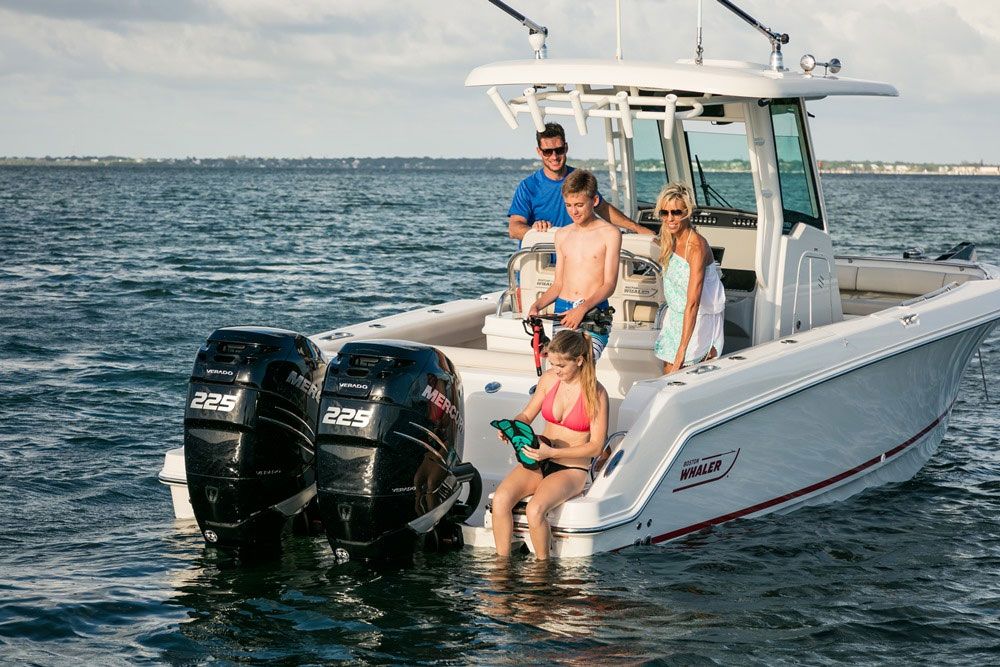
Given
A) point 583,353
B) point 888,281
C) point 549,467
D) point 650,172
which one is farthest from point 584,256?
point 888,281

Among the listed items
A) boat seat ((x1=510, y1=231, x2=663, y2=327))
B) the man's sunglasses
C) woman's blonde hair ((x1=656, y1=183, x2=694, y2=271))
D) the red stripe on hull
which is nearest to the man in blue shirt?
the man's sunglasses

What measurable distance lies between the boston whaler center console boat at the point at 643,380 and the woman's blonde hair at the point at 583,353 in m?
0.25

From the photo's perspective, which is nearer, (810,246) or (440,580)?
(440,580)

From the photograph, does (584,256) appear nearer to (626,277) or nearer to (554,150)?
(626,277)

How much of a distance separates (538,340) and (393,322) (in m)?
1.62

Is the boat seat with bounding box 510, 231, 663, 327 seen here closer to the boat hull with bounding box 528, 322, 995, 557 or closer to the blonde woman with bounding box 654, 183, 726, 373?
the blonde woman with bounding box 654, 183, 726, 373

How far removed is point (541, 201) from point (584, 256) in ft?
3.65

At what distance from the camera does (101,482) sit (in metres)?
7.70

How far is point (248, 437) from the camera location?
17.6 feet

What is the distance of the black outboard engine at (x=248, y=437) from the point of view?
5.36m

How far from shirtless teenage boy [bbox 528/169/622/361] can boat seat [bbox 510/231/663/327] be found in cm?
46

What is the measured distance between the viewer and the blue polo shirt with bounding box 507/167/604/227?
24.0ft

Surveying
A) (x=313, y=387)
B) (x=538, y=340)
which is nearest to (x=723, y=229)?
(x=538, y=340)

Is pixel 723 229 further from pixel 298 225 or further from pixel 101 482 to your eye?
pixel 298 225
